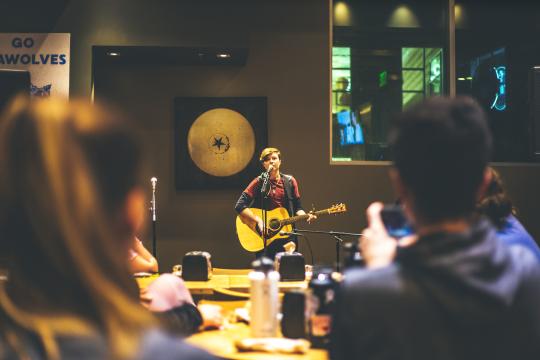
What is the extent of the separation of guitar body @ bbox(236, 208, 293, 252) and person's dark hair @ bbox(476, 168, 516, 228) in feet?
11.5

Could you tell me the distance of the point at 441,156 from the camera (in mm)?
1192

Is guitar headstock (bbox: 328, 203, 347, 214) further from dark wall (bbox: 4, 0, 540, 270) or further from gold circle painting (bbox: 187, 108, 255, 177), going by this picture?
gold circle painting (bbox: 187, 108, 255, 177)

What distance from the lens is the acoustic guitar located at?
19.5ft

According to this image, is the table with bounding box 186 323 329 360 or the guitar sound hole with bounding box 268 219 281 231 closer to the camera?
the table with bounding box 186 323 329 360

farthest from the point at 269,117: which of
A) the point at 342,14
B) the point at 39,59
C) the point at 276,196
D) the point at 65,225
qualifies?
the point at 65,225

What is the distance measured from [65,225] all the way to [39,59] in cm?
579

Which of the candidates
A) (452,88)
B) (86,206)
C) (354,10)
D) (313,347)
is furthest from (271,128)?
(86,206)

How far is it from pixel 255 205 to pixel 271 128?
96 centimetres

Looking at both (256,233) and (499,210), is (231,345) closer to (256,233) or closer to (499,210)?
(499,210)

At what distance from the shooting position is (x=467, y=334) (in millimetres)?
1141

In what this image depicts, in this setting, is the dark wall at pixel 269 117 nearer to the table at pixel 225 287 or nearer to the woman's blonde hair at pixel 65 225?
the table at pixel 225 287

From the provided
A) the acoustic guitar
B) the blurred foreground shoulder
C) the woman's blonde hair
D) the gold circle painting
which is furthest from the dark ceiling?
the blurred foreground shoulder

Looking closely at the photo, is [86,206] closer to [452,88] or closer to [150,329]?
[150,329]

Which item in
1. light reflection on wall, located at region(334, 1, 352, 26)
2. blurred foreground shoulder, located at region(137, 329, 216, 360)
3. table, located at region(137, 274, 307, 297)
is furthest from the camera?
light reflection on wall, located at region(334, 1, 352, 26)
